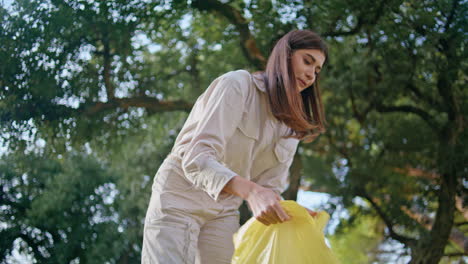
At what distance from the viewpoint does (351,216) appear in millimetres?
7824

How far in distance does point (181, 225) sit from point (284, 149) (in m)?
0.55

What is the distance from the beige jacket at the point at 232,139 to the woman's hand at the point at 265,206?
0.12m

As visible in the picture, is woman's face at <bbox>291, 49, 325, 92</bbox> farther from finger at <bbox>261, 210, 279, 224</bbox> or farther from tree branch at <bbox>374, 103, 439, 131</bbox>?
tree branch at <bbox>374, 103, 439, 131</bbox>

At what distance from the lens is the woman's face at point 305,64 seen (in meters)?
2.30

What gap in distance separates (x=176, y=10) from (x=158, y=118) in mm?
1868

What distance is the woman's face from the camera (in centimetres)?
230

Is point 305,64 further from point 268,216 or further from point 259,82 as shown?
point 268,216

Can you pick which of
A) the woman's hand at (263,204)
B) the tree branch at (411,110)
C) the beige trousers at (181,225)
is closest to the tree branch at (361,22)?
the tree branch at (411,110)

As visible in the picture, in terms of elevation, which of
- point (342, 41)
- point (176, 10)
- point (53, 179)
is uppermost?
point (176, 10)

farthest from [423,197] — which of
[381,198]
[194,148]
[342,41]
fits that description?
[194,148]

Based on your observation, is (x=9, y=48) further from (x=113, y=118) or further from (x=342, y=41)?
(x=342, y=41)

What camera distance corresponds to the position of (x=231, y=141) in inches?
88.0

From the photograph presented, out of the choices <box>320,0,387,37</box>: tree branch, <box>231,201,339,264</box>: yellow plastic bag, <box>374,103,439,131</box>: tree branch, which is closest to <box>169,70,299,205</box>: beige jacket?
<box>231,201,339,264</box>: yellow plastic bag

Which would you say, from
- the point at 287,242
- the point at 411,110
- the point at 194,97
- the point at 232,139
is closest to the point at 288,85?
the point at 232,139
